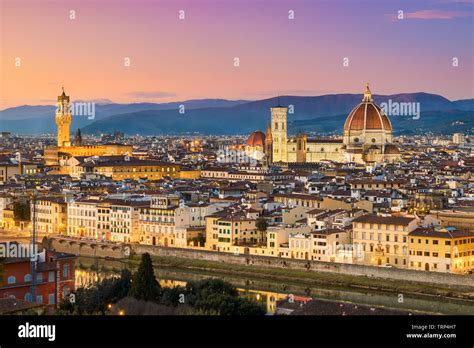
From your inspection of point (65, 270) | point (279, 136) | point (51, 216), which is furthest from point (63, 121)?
point (65, 270)

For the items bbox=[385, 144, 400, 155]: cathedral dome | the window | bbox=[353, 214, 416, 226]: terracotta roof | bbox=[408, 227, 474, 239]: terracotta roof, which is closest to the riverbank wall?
bbox=[408, 227, 474, 239]: terracotta roof

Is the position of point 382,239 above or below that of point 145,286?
above

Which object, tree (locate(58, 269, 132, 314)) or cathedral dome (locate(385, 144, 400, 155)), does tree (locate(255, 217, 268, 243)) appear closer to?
tree (locate(58, 269, 132, 314))

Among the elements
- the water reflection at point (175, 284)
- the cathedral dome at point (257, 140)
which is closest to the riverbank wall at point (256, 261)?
the water reflection at point (175, 284)

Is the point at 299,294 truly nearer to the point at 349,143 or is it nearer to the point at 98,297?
the point at 98,297
